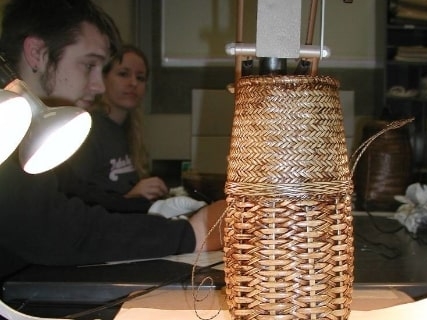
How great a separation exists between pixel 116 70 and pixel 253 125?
5.59ft

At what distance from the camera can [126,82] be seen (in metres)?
2.07

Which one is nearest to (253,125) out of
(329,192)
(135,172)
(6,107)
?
(329,192)

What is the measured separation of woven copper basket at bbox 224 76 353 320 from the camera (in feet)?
1.48

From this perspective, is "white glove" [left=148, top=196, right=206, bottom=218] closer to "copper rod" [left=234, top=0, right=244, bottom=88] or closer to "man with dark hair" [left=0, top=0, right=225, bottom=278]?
"man with dark hair" [left=0, top=0, right=225, bottom=278]

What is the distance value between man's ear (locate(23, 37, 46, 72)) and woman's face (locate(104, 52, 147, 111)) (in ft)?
3.15

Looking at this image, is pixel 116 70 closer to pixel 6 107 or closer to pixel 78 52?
pixel 78 52

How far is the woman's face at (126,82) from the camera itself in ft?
6.66

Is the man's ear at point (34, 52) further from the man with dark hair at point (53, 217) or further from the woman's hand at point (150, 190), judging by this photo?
the woman's hand at point (150, 190)

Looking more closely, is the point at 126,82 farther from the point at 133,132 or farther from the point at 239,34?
the point at 239,34

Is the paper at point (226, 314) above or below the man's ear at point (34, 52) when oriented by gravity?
below

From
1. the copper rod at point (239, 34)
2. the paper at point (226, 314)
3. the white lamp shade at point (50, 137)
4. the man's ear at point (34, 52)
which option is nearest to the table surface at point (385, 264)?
the paper at point (226, 314)

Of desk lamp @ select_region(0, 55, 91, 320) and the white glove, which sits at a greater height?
desk lamp @ select_region(0, 55, 91, 320)

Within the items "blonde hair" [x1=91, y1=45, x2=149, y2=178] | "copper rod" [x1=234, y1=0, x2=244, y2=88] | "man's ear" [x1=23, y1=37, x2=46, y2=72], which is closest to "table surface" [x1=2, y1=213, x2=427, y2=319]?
"copper rod" [x1=234, y1=0, x2=244, y2=88]

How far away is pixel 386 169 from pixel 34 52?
99 centimetres
